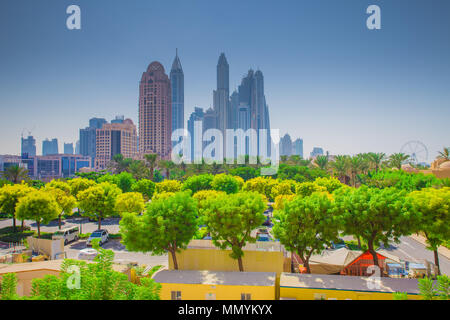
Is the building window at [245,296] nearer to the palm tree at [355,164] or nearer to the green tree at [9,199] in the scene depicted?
the green tree at [9,199]

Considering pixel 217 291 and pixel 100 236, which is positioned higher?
pixel 217 291

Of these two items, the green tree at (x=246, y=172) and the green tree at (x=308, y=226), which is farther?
the green tree at (x=246, y=172)

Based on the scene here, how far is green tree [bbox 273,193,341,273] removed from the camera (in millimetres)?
16978

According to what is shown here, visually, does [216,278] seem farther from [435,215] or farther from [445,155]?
[445,155]

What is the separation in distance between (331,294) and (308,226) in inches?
181

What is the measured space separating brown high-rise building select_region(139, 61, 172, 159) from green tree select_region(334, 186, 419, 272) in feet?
513

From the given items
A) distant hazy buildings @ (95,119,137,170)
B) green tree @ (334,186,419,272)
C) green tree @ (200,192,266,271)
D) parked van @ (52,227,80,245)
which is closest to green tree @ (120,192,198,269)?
green tree @ (200,192,266,271)

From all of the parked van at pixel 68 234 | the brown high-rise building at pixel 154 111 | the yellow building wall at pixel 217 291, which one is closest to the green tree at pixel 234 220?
the yellow building wall at pixel 217 291

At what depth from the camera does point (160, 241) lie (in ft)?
55.4

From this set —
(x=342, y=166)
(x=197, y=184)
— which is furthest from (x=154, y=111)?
(x=197, y=184)

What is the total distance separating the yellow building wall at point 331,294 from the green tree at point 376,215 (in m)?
4.85

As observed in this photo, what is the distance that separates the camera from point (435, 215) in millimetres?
17609

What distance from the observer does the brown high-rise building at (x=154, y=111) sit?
549 ft
